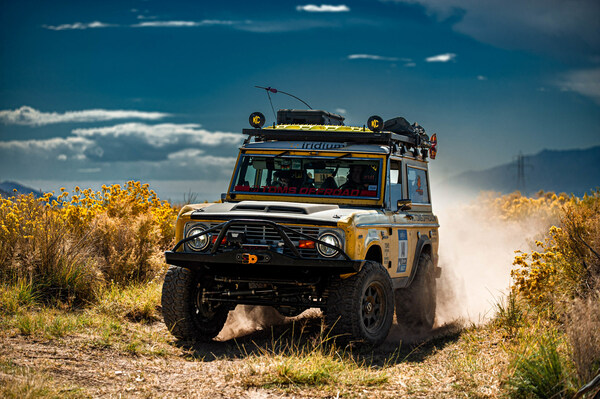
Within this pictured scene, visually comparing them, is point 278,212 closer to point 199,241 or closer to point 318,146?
point 199,241

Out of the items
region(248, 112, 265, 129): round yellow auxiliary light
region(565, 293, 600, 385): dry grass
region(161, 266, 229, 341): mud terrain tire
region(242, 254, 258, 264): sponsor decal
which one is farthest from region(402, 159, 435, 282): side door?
region(565, 293, 600, 385): dry grass

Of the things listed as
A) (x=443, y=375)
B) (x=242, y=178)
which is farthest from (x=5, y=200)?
(x=443, y=375)

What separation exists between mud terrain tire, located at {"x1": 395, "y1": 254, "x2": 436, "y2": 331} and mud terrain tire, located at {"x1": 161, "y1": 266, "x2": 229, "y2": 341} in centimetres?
316

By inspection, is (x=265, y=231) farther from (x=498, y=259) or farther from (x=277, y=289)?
(x=498, y=259)

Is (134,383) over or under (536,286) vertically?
under

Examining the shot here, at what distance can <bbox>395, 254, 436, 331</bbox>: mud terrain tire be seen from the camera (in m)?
11.0

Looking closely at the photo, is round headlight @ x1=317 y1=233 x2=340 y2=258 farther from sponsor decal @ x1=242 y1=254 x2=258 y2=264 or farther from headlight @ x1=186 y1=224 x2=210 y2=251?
headlight @ x1=186 y1=224 x2=210 y2=251

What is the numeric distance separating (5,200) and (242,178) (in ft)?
17.9

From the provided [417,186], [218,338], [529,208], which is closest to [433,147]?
[417,186]

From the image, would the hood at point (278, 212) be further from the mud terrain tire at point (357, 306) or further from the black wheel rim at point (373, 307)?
the black wheel rim at point (373, 307)

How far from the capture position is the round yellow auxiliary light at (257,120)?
1091 cm

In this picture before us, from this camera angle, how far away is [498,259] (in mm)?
17891

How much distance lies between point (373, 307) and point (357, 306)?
2.13 feet

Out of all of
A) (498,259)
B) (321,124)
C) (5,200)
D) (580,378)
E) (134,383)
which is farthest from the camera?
(498,259)
